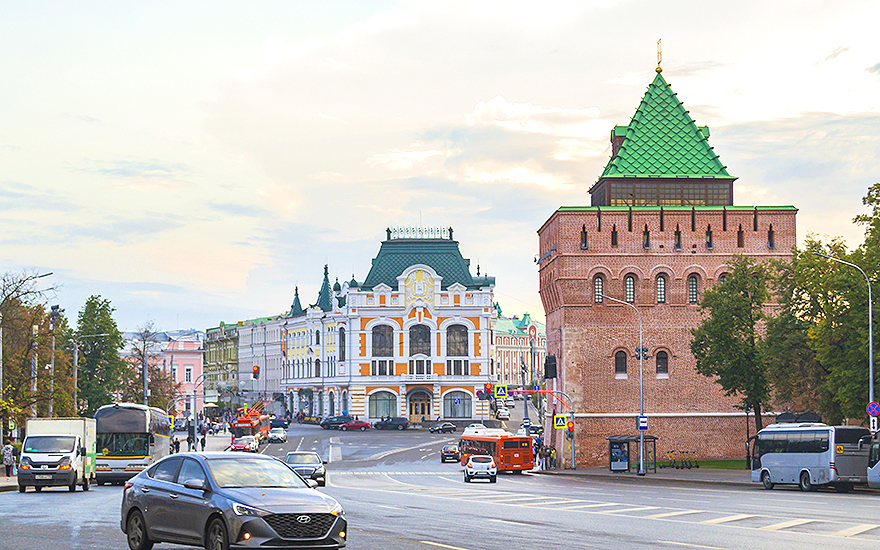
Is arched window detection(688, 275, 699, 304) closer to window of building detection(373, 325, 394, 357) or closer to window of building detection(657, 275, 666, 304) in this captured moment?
window of building detection(657, 275, 666, 304)

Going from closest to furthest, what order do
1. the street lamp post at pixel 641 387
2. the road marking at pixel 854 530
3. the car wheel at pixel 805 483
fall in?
the road marking at pixel 854 530, the car wheel at pixel 805 483, the street lamp post at pixel 641 387

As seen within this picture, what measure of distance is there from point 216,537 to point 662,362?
5276 centimetres

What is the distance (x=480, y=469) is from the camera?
47000 millimetres

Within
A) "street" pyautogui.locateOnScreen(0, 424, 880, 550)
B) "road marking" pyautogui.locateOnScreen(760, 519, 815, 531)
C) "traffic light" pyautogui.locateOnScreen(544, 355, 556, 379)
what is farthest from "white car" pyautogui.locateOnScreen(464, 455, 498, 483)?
"road marking" pyautogui.locateOnScreen(760, 519, 815, 531)

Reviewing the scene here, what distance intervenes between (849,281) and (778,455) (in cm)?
907

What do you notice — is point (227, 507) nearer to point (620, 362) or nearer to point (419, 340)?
point (620, 362)

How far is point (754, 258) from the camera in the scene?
62906 mm

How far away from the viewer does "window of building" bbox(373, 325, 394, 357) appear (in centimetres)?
11812

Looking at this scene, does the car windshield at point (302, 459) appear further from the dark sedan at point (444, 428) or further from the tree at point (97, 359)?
the dark sedan at point (444, 428)

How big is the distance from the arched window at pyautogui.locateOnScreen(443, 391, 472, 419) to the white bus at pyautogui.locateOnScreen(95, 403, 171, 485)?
2869 inches

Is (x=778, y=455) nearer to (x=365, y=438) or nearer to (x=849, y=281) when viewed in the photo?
(x=849, y=281)

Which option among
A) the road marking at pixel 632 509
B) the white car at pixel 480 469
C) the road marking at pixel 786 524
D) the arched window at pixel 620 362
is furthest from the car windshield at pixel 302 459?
the arched window at pixel 620 362

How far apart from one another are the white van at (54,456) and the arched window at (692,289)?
38169 millimetres

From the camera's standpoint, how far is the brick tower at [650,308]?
208ft
